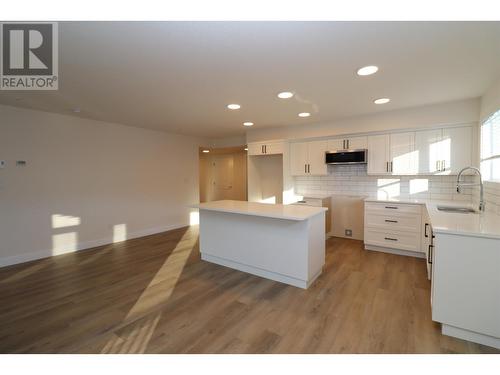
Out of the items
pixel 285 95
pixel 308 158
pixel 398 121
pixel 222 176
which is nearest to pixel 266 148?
pixel 308 158

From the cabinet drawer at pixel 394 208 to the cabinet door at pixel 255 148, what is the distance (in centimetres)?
245

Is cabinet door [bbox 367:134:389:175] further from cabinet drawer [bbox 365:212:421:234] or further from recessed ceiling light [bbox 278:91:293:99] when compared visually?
recessed ceiling light [bbox 278:91:293:99]

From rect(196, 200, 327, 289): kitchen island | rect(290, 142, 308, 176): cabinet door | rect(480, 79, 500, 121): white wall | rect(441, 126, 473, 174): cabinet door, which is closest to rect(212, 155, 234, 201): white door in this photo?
rect(290, 142, 308, 176): cabinet door

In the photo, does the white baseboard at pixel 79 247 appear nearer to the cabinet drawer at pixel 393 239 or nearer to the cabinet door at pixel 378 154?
the cabinet drawer at pixel 393 239

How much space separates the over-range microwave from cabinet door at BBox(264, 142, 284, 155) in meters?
0.97

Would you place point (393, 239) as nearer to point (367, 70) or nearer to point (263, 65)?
point (367, 70)

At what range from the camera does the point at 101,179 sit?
4.62m

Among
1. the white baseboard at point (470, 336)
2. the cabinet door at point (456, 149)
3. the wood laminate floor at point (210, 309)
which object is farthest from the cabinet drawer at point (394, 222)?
the white baseboard at point (470, 336)

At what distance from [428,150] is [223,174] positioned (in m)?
6.26

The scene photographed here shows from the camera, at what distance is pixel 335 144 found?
4621mm

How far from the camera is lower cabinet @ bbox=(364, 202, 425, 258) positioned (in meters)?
3.67

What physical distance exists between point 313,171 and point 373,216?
4.65ft
